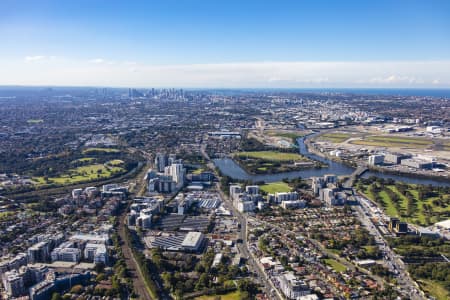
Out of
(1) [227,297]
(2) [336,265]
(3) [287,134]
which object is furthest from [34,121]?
(2) [336,265]

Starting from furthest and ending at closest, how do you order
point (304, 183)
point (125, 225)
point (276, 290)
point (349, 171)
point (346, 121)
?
point (346, 121) → point (349, 171) → point (304, 183) → point (125, 225) → point (276, 290)

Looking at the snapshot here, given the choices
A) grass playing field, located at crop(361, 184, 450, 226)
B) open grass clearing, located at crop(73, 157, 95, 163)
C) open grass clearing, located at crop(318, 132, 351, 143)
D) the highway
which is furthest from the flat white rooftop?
open grass clearing, located at crop(318, 132, 351, 143)

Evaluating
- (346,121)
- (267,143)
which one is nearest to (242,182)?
(267,143)

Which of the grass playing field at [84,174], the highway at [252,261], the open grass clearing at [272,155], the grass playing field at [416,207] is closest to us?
the highway at [252,261]

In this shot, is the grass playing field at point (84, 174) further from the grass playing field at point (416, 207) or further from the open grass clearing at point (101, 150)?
the grass playing field at point (416, 207)

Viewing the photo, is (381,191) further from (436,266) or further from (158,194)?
(158,194)

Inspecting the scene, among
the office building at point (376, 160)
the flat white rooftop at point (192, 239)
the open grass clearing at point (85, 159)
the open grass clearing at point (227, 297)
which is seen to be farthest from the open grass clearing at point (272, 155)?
the open grass clearing at point (227, 297)

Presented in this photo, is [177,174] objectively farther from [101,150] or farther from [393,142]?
[393,142]

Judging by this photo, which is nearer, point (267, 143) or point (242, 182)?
point (242, 182)
